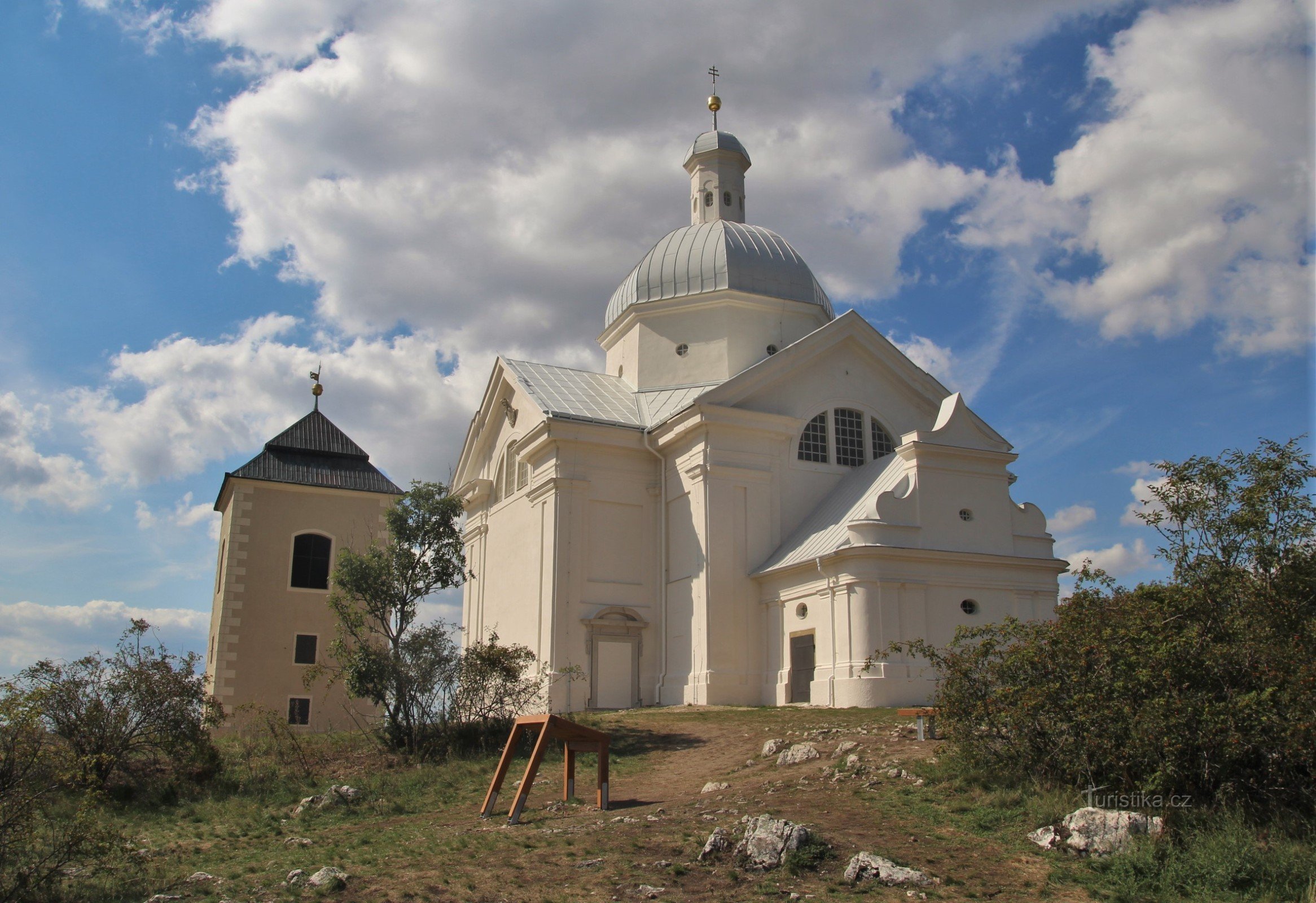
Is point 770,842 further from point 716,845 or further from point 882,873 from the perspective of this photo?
point 882,873

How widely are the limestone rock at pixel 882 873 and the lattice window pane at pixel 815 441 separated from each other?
59.3 feet

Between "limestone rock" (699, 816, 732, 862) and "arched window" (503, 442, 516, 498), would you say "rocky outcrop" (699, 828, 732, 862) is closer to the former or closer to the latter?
"limestone rock" (699, 816, 732, 862)

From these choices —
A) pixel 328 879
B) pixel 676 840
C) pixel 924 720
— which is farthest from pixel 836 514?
pixel 328 879

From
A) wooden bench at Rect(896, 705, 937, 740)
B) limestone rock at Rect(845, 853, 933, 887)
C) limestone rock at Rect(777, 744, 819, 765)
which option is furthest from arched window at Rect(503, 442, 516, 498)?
limestone rock at Rect(845, 853, 933, 887)

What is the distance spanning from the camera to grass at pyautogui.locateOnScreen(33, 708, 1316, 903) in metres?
9.20

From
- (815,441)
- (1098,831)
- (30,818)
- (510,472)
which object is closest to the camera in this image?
(1098,831)

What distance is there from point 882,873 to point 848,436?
19.5 m

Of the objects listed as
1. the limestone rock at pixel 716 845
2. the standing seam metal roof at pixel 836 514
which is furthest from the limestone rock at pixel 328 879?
the standing seam metal roof at pixel 836 514

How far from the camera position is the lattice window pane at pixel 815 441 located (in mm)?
27375

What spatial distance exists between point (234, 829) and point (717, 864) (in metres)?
7.71

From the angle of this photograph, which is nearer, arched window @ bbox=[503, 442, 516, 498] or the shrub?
the shrub

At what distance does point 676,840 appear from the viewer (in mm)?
10875

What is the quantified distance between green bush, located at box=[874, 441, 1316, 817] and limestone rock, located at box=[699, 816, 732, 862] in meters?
3.49

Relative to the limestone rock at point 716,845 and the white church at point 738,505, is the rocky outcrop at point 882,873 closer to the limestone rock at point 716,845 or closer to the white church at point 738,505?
the limestone rock at point 716,845
